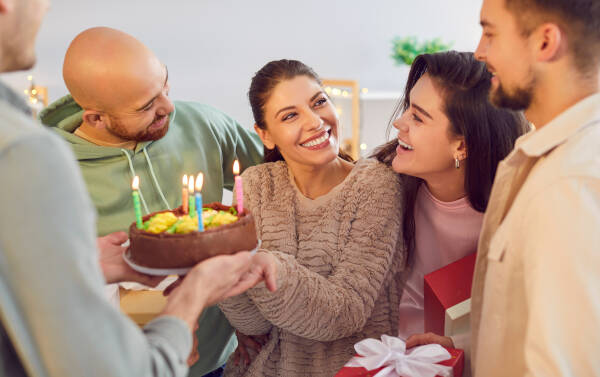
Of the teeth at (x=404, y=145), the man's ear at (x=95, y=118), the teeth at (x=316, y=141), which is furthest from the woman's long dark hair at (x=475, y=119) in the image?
the man's ear at (x=95, y=118)

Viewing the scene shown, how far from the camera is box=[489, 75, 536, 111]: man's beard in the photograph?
112 cm

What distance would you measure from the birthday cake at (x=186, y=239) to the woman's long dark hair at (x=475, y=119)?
2.86 feet

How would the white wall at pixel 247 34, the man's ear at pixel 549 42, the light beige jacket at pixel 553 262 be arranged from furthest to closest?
the white wall at pixel 247 34, the man's ear at pixel 549 42, the light beige jacket at pixel 553 262

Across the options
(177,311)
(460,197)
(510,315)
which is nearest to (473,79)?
(460,197)

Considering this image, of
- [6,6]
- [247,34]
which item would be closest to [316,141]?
[6,6]

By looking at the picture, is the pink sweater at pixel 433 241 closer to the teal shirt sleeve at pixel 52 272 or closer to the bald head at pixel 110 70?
the bald head at pixel 110 70

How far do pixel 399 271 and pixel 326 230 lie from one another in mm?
298

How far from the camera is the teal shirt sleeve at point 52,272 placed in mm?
675

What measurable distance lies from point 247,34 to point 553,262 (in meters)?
4.94

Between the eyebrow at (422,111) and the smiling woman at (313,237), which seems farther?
the eyebrow at (422,111)

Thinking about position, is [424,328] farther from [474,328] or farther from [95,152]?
[95,152]

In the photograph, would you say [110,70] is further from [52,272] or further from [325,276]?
[52,272]

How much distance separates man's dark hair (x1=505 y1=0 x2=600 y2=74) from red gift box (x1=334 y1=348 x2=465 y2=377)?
0.69 m

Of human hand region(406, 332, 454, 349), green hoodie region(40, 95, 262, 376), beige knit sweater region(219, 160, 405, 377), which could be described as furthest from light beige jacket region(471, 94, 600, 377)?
green hoodie region(40, 95, 262, 376)
